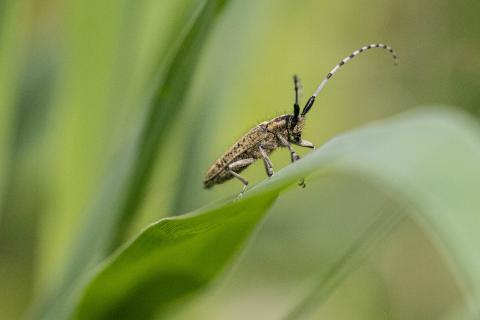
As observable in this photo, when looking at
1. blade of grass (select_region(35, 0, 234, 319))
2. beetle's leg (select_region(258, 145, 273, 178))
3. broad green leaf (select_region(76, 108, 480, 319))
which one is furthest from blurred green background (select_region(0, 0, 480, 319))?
broad green leaf (select_region(76, 108, 480, 319))

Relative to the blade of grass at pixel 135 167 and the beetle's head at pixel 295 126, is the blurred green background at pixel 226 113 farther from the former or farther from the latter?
the beetle's head at pixel 295 126

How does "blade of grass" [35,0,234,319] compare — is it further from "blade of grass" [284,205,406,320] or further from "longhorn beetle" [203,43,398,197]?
"longhorn beetle" [203,43,398,197]

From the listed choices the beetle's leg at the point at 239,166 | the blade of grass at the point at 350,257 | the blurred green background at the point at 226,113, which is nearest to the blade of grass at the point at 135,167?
the blurred green background at the point at 226,113

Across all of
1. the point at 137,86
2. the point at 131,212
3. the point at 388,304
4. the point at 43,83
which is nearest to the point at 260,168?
the point at 388,304

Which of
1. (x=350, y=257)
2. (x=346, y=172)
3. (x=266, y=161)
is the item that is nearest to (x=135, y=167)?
(x=350, y=257)

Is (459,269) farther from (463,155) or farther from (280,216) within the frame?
(280,216)

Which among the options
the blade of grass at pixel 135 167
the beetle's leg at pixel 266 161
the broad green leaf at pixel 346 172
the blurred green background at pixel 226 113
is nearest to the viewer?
the broad green leaf at pixel 346 172
